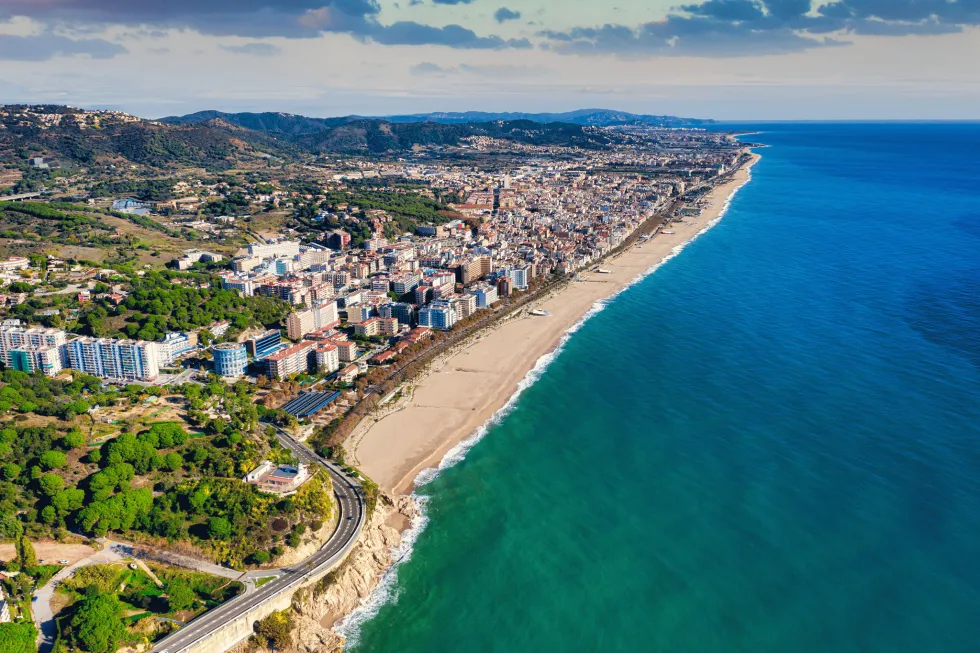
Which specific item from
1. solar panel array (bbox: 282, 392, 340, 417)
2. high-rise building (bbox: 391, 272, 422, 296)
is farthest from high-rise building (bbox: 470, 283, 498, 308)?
solar panel array (bbox: 282, 392, 340, 417)

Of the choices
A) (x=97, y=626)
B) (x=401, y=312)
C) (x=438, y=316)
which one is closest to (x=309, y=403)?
(x=438, y=316)

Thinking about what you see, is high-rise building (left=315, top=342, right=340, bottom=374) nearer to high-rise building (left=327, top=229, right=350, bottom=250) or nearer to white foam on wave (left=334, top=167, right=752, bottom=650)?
white foam on wave (left=334, top=167, right=752, bottom=650)

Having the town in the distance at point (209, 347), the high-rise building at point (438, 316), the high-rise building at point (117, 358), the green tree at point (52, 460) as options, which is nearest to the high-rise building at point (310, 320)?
the town in the distance at point (209, 347)

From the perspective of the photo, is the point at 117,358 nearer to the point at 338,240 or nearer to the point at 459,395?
the point at 459,395

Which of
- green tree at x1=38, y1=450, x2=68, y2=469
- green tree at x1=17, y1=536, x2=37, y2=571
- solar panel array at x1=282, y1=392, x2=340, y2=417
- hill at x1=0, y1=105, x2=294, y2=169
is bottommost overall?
green tree at x1=17, y1=536, x2=37, y2=571

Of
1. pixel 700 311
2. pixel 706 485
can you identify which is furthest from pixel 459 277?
pixel 706 485
